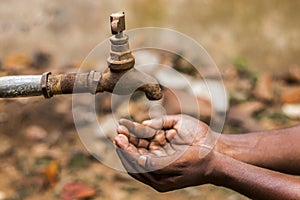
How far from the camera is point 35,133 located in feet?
10.2

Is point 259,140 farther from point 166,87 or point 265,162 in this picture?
point 166,87

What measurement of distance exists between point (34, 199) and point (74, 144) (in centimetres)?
45

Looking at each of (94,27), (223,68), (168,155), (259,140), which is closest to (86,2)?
(94,27)

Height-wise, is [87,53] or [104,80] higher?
[104,80]

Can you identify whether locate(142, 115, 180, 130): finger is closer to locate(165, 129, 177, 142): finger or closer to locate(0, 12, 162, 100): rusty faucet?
locate(165, 129, 177, 142): finger

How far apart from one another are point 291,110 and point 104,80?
216 cm

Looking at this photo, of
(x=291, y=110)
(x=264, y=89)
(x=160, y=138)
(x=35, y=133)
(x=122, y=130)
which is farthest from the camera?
(x=264, y=89)

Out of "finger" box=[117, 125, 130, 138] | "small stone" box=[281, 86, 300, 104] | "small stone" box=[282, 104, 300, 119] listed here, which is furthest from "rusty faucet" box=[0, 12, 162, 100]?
"small stone" box=[281, 86, 300, 104]

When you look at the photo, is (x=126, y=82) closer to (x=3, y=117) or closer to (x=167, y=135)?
(x=167, y=135)

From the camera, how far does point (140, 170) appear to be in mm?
1702

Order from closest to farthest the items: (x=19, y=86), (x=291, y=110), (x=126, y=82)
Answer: (x=19, y=86)
(x=126, y=82)
(x=291, y=110)

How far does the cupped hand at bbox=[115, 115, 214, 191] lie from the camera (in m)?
1.68

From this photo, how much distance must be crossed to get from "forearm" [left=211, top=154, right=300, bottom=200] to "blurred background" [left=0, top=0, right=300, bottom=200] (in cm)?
110

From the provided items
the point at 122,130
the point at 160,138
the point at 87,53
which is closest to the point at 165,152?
the point at 160,138
